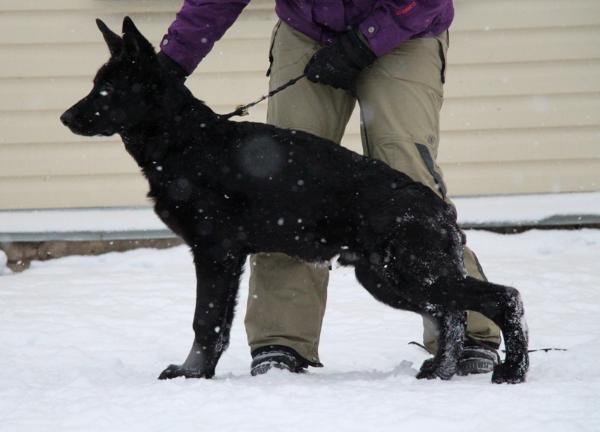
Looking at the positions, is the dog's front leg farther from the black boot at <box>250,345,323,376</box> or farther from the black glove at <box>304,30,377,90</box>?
the black glove at <box>304,30,377,90</box>

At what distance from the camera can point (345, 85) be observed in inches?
159

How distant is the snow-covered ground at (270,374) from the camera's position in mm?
2945

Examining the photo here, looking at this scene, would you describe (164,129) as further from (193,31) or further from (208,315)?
(208,315)

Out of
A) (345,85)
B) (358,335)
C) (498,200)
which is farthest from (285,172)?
(498,200)

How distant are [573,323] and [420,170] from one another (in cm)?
185

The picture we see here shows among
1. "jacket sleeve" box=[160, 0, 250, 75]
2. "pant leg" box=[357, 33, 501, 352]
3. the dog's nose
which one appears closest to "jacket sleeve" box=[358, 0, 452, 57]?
"pant leg" box=[357, 33, 501, 352]

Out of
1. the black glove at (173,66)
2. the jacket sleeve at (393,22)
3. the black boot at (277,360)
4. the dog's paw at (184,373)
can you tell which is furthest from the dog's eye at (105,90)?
the black boot at (277,360)

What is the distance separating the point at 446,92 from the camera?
736 cm

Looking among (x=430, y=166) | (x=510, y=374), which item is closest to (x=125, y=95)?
(x=430, y=166)

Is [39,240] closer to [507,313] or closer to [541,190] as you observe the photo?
[541,190]

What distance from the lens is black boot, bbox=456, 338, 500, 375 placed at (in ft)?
12.8

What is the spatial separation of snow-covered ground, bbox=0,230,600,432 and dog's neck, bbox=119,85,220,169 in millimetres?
963

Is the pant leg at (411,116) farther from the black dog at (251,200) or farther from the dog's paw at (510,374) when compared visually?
the dog's paw at (510,374)

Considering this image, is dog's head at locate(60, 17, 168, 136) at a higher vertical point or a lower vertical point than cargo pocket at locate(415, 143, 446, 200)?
higher
